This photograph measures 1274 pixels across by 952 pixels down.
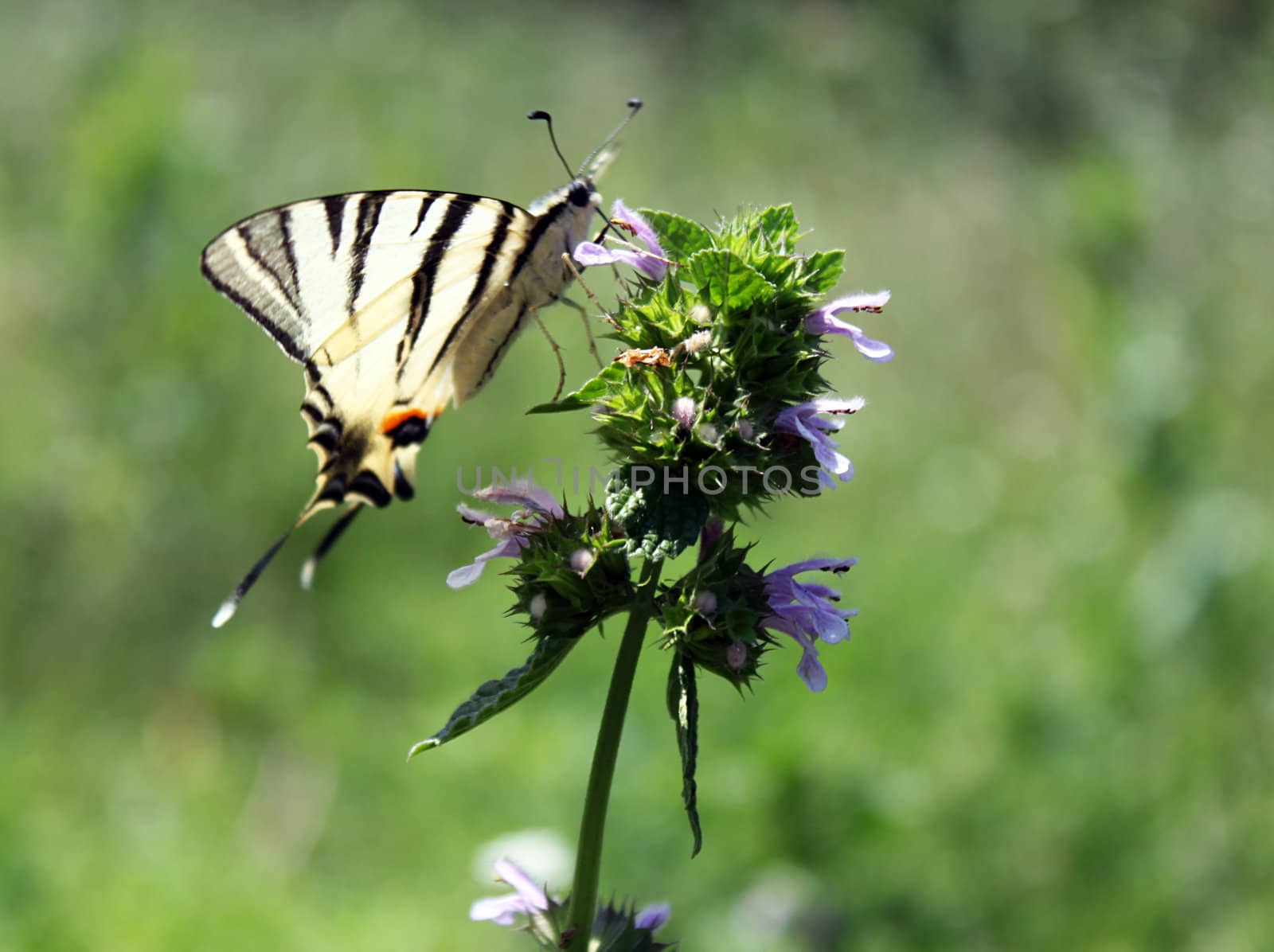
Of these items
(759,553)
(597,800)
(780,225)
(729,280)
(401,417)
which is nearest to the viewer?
(597,800)

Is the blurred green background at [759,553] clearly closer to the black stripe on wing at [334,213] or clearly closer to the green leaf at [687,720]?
the green leaf at [687,720]

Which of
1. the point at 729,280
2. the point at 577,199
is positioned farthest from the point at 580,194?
the point at 729,280

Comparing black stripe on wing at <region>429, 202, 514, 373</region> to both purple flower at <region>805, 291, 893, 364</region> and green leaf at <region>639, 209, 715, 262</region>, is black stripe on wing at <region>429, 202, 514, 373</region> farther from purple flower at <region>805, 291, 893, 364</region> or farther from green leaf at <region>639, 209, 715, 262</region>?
purple flower at <region>805, 291, 893, 364</region>

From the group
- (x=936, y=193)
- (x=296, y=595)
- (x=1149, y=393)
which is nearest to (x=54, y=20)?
(x=296, y=595)

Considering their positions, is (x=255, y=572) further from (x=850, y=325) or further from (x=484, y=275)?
(x=850, y=325)

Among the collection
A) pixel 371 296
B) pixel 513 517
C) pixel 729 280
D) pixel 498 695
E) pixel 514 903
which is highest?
pixel 371 296

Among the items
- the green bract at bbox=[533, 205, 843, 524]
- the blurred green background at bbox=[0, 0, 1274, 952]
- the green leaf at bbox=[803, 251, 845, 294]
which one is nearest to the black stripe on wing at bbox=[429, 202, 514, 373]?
the green bract at bbox=[533, 205, 843, 524]
